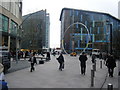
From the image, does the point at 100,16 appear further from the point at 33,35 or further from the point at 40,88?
the point at 40,88

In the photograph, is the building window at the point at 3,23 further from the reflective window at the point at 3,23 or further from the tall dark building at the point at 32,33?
the tall dark building at the point at 32,33

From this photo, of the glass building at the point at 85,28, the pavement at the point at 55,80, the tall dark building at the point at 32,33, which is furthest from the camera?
the glass building at the point at 85,28

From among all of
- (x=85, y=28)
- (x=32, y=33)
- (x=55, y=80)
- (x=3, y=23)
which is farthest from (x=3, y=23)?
(x=85, y=28)

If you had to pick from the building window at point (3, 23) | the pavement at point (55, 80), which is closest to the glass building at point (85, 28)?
the building window at point (3, 23)

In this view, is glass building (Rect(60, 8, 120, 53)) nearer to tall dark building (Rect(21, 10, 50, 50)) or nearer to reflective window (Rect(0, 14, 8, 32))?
tall dark building (Rect(21, 10, 50, 50))

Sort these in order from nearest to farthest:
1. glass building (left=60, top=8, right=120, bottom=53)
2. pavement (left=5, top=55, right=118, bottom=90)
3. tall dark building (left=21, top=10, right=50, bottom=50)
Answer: pavement (left=5, top=55, right=118, bottom=90) < tall dark building (left=21, top=10, right=50, bottom=50) < glass building (left=60, top=8, right=120, bottom=53)

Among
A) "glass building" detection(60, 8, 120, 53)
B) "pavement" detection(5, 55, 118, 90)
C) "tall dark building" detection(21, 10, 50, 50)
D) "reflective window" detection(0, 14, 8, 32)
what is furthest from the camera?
"glass building" detection(60, 8, 120, 53)

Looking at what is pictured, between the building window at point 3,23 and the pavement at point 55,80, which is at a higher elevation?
the building window at point 3,23

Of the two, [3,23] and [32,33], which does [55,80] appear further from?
[32,33]

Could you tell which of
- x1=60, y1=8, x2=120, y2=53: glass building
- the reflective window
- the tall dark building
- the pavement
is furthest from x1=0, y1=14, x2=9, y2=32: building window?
x1=60, y1=8, x2=120, y2=53: glass building

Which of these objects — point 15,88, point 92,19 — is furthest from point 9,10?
point 92,19

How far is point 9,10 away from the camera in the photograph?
111 ft

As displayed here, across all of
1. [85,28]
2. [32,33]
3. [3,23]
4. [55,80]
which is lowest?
[55,80]

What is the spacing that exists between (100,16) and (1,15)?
3075 inches
